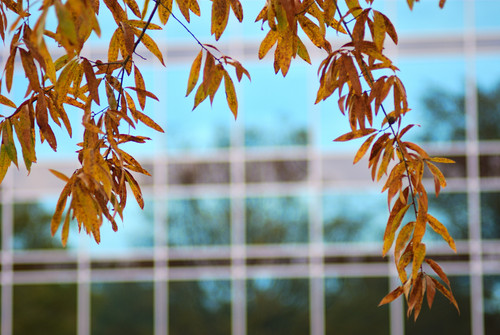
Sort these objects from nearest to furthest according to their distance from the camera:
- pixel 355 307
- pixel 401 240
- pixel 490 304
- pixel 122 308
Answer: pixel 401 240 → pixel 355 307 → pixel 490 304 → pixel 122 308

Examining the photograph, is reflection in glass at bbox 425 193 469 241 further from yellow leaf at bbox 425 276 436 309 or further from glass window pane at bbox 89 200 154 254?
yellow leaf at bbox 425 276 436 309

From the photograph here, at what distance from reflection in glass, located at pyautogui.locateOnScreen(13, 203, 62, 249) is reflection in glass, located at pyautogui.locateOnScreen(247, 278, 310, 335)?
2.87 m

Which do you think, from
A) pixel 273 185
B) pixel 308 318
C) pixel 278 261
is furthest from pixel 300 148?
pixel 308 318

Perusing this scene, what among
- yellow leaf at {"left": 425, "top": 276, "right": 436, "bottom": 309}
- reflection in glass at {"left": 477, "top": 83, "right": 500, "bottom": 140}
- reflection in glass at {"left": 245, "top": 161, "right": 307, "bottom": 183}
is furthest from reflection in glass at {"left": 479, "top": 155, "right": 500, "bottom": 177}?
yellow leaf at {"left": 425, "top": 276, "right": 436, "bottom": 309}

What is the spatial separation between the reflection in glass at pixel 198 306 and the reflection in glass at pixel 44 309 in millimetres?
1404

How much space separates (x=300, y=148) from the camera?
10391 mm

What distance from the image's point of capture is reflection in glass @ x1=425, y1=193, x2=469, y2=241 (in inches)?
399

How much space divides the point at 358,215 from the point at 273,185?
1.25m

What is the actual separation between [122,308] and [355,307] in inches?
127

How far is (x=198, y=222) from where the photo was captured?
1042 cm

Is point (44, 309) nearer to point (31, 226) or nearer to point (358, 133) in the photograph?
point (31, 226)

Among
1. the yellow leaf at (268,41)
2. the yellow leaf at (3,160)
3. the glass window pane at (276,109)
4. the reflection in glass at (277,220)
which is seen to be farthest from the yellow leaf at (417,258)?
the glass window pane at (276,109)

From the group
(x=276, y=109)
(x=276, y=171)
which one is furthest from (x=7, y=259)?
(x=276, y=109)

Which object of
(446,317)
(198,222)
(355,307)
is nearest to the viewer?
(446,317)
